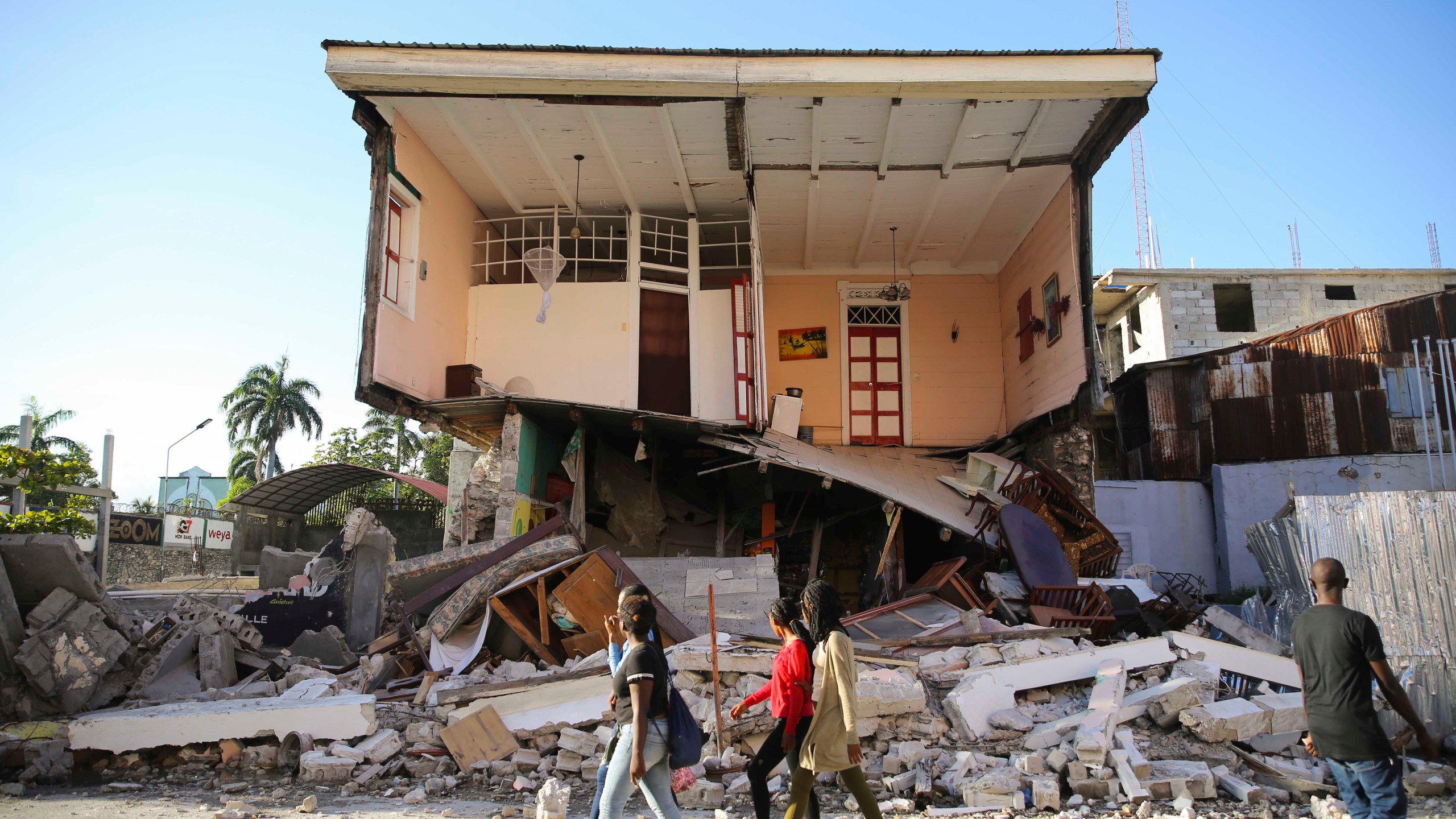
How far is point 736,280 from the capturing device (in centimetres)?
1300

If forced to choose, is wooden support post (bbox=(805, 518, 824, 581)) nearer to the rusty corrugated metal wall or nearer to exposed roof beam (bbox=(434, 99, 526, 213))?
exposed roof beam (bbox=(434, 99, 526, 213))

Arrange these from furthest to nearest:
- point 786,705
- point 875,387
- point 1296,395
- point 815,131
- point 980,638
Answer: point 875,387 → point 1296,395 → point 815,131 → point 980,638 → point 786,705

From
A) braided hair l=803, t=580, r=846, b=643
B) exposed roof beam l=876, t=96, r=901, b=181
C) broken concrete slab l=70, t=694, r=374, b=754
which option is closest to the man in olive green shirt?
braided hair l=803, t=580, r=846, b=643

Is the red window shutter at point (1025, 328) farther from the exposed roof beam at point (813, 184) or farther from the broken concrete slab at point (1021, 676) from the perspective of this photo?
the broken concrete slab at point (1021, 676)

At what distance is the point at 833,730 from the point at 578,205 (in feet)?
34.2

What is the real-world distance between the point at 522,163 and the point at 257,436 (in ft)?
116

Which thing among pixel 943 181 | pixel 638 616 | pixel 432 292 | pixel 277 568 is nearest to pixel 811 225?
pixel 943 181

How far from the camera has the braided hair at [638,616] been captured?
12.2 ft

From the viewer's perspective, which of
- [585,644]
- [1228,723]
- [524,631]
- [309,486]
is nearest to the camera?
[1228,723]

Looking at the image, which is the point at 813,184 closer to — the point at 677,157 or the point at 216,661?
the point at 677,157

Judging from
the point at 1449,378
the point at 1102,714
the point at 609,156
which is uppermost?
the point at 609,156

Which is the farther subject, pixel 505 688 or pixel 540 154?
pixel 540 154

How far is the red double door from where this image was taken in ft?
49.0

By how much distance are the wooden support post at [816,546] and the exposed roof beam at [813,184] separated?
4.62m
